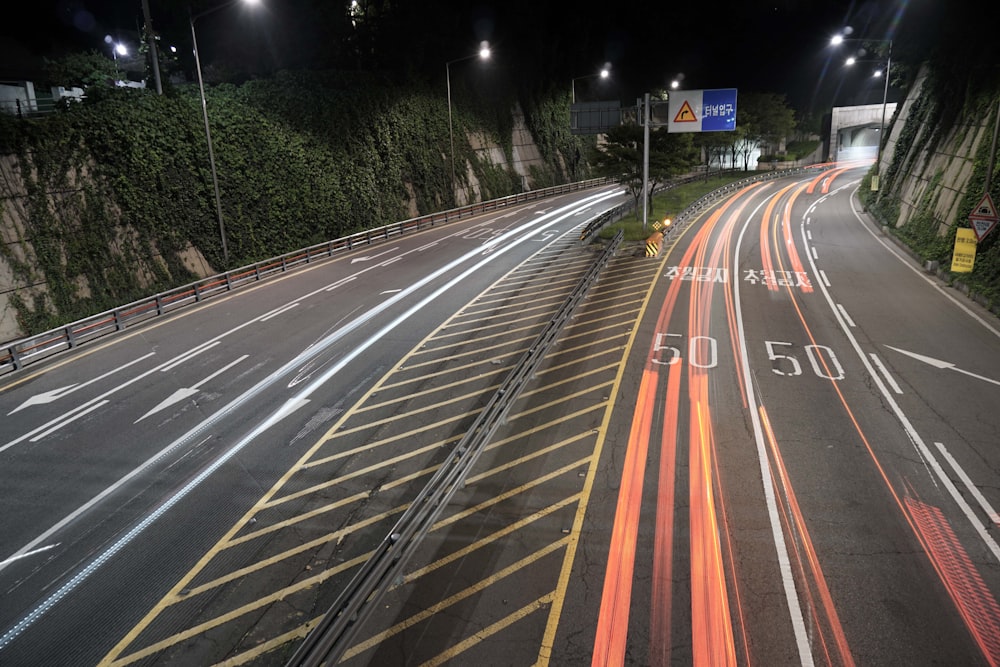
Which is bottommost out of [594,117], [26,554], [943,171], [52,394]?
[26,554]

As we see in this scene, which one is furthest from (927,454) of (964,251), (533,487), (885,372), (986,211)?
(964,251)

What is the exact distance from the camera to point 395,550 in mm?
7926

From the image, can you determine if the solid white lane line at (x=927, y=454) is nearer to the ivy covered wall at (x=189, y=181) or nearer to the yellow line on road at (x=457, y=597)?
the yellow line on road at (x=457, y=597)

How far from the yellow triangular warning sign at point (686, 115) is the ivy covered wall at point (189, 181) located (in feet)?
68.8

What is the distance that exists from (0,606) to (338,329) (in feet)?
40.4

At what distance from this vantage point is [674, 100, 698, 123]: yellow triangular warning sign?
29.3 m

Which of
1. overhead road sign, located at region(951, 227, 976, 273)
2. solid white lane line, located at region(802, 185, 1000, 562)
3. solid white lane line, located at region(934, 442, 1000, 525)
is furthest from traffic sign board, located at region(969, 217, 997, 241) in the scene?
solid white lane line, located at region(934, 442, 1000, 525)

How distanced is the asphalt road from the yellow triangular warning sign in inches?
479

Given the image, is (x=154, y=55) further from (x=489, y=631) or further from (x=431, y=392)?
(x=489, y=631)

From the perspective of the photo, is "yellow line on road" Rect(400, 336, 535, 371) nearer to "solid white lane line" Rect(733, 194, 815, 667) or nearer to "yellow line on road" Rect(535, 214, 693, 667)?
"yellow line on road" Rect(535, 214, 693, 667)

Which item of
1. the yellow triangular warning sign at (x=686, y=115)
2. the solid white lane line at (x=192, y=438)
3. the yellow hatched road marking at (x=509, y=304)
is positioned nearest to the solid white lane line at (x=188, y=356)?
the solid white lane line at (x=192, y=438)

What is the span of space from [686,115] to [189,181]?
24058 mm

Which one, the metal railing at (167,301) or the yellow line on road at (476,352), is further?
the metal railing at (167,301)

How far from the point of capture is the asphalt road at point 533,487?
24.4 feet
